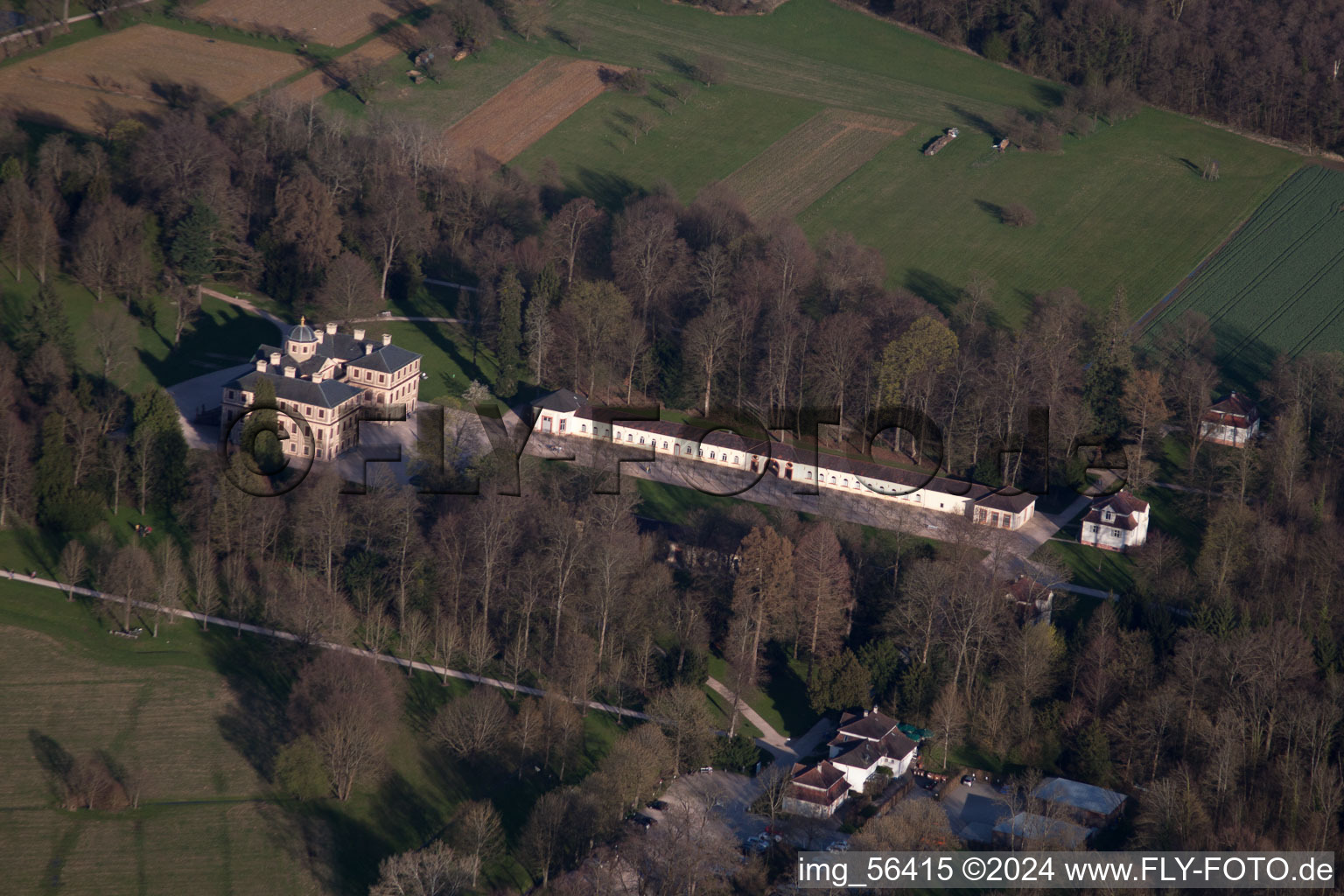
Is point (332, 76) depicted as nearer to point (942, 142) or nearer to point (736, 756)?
point (942, 142)

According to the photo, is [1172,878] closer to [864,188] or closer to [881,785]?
[881,785]

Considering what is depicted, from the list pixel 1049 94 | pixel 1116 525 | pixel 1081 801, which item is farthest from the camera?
pixel 1049 94

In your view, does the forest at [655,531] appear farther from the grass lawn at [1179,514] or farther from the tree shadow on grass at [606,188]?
the tree shadow on grass at [606,188]

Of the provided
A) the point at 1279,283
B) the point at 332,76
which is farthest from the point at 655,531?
the point at 332,76

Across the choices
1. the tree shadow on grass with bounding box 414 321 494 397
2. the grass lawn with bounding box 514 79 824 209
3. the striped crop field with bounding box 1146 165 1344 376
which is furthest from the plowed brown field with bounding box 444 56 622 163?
the striped crop field with bounding box 1146 165 1344 376

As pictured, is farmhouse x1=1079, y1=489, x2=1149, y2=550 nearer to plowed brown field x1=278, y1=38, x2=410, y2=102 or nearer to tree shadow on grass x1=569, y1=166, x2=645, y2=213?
tree shadow on grass x1=569, y1=166, x2=645, y2=213

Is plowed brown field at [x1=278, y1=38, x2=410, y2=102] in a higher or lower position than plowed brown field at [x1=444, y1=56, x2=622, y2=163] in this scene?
higher

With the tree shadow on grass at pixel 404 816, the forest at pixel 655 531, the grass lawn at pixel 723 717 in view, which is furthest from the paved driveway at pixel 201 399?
the grass lawn at pixel 723 717
